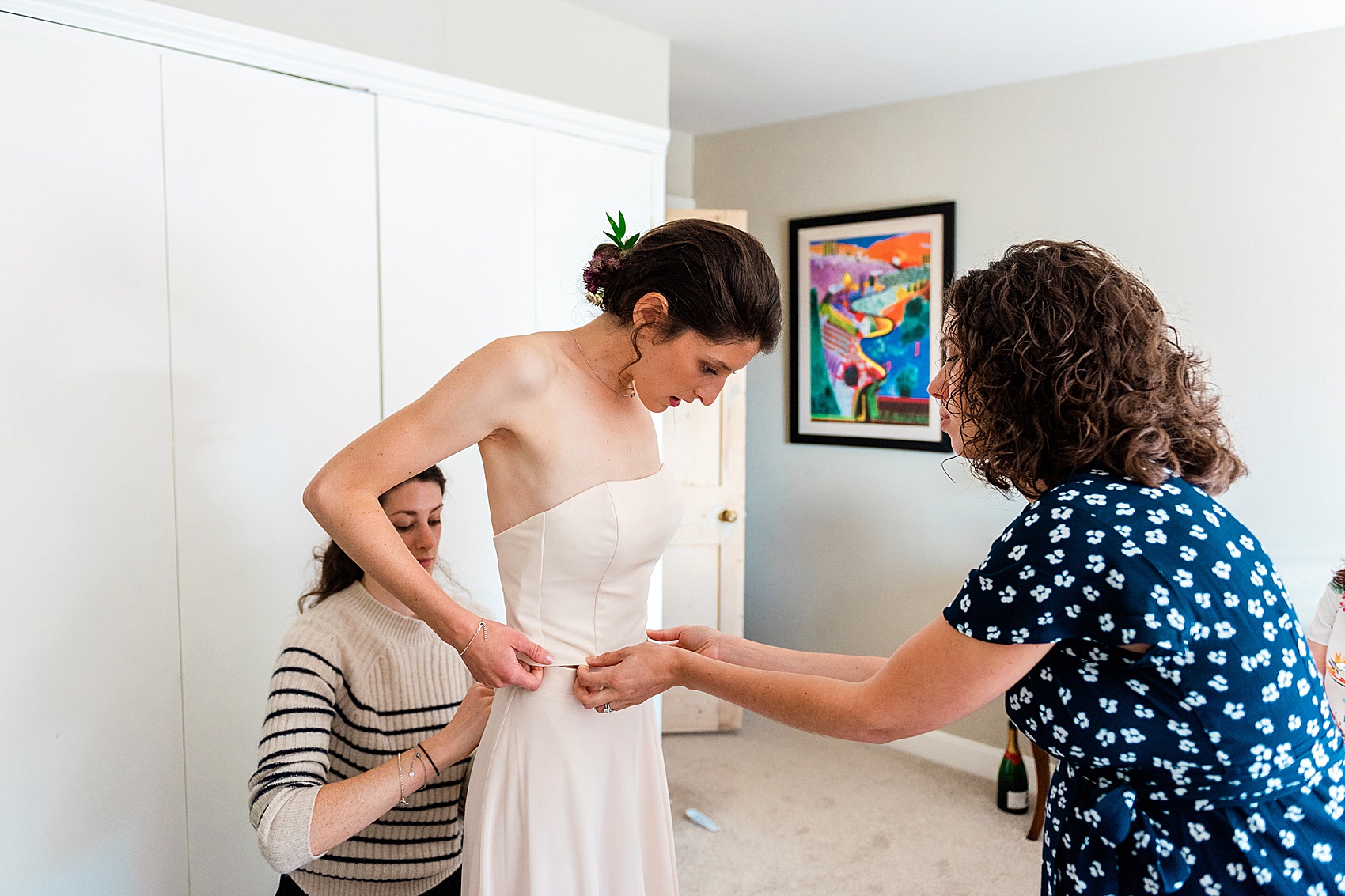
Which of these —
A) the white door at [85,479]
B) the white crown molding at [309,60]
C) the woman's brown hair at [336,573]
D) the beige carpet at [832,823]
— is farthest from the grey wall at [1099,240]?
the white door at [85,479]

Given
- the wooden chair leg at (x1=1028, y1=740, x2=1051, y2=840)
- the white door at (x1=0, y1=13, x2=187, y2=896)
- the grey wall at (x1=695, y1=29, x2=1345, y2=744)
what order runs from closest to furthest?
the white door at (x1=0, y1=13, x2=187, y2=896) → the grey wall at (x1=695, y1=29, x2=1345, y2=744) → the wooden chair leg at (x1=1028, y1=740, x2=1051, y2=840)

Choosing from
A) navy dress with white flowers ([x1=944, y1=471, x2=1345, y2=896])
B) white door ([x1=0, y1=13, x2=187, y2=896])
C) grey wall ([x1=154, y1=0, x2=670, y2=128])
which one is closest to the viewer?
navy dress with white flowers ([x1=944, y1=471, x2=1345, y2=896])

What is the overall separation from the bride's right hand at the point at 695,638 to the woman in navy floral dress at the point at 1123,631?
463mm

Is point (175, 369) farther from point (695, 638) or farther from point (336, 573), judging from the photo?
point (695, 638)

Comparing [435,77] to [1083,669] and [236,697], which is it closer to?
[236,697]

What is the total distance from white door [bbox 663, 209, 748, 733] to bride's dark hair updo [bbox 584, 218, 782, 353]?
8.19 ft

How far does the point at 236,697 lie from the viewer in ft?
7.31

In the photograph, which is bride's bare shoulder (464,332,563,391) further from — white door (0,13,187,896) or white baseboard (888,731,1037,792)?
white baseboard (888,731,1037,792)

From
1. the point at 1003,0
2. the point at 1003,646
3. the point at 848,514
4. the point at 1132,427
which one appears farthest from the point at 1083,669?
the point at 848,514

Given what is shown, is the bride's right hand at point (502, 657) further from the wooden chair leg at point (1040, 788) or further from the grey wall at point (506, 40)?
the wooden chair leg at point (1040, 788)

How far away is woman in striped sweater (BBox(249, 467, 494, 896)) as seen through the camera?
4.57 ft

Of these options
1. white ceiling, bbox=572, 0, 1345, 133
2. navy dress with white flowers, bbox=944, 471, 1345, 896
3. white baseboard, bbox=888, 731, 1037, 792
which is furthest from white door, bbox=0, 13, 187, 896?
white baseboard, bbox=888, 731, 1037, 792

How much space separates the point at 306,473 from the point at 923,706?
1.74 meters

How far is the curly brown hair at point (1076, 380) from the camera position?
3.52 feet
